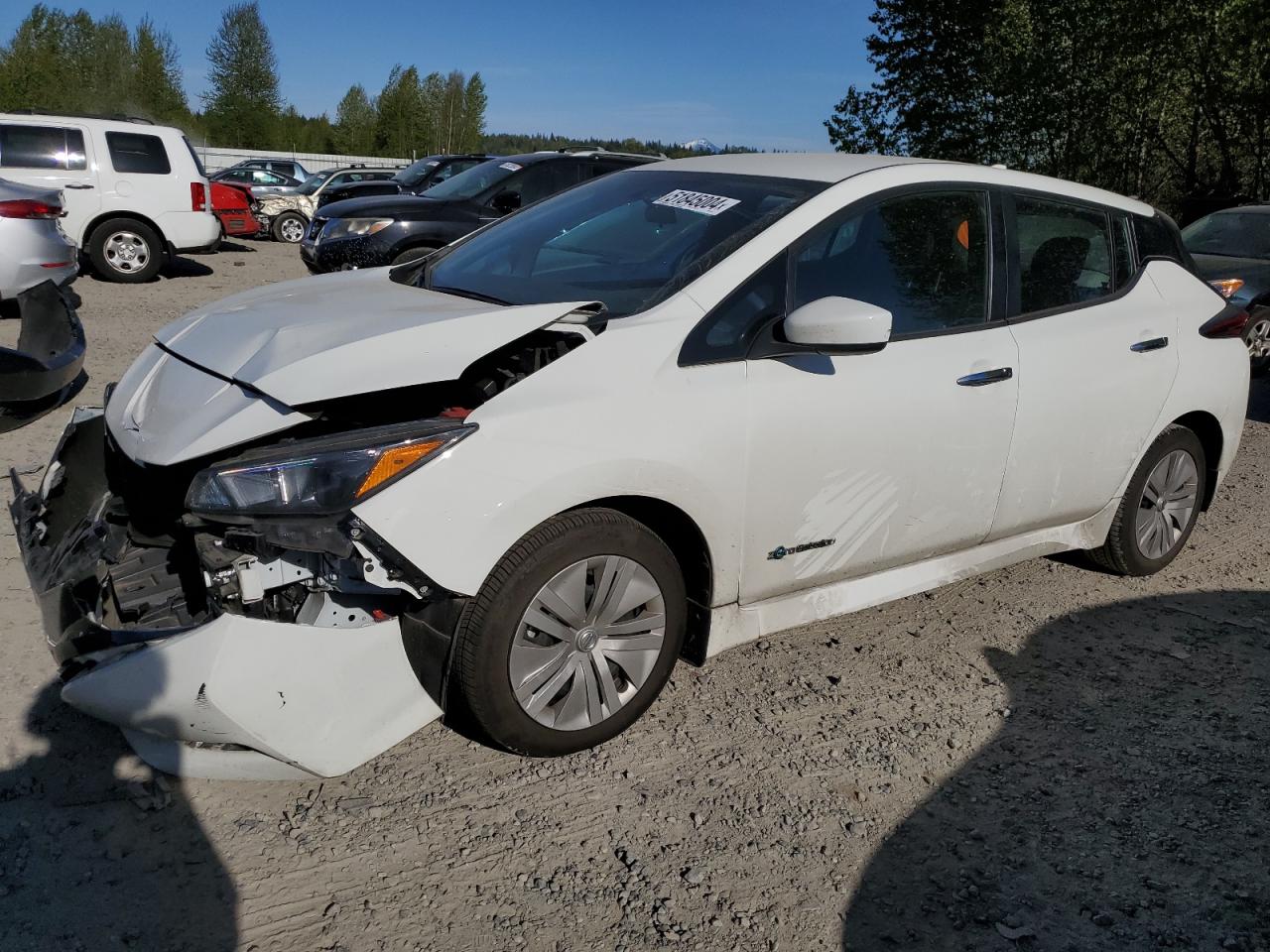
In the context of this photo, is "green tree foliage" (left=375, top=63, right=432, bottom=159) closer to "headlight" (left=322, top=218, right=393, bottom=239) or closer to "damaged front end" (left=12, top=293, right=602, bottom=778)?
"headlight" (left=322, top=218, right=393, bottom=239)

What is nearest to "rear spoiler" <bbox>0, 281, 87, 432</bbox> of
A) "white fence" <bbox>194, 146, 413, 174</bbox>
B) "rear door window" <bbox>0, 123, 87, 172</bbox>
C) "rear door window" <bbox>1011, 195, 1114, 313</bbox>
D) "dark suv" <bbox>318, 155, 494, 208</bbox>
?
"rear door window" <bbox>1011, 195, 1114, 313</bbox>

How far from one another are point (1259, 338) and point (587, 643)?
29.4 ft

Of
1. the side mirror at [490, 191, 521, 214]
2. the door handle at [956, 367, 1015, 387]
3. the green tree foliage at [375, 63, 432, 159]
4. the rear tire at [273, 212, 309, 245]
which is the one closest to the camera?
the door handle at [956, 367, 1015, 387]

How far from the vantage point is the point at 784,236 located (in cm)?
332

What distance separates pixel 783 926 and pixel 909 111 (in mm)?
28665

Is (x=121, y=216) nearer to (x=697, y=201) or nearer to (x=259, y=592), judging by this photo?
(x=697, y=201)

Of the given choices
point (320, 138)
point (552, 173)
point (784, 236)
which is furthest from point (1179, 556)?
point (320, 138)

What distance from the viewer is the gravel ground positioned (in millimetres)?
2498

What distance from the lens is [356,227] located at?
10.4 m

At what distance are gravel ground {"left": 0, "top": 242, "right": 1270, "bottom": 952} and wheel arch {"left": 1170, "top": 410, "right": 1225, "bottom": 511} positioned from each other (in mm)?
1166

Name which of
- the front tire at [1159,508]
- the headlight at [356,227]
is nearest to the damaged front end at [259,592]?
the front tire at [1159,508]

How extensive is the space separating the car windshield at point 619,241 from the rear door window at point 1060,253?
3.25 ft

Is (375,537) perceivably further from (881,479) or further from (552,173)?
(552,173)

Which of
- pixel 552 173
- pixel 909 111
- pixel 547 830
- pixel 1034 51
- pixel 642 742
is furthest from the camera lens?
pixel 909 111
